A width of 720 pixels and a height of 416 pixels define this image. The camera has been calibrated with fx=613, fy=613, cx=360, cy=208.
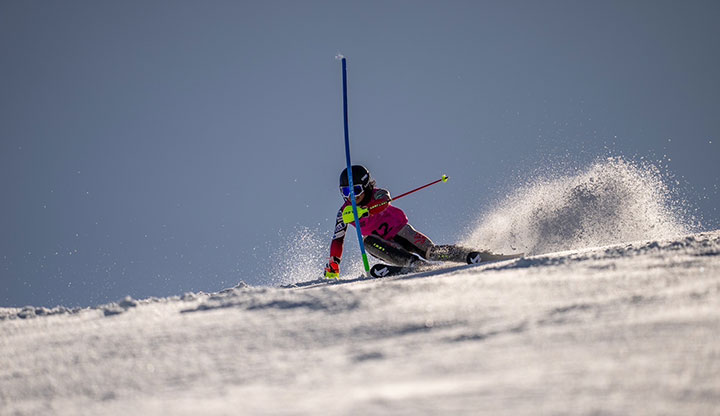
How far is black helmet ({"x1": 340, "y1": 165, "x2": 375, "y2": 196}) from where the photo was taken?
647 cm

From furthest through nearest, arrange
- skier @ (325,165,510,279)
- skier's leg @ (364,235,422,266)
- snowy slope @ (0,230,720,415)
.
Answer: skier @ (325,165,510,279), skier's leg @ (364,235,422,266), snowy slope @ (0,230,720,415)

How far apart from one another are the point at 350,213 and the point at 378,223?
315 mm

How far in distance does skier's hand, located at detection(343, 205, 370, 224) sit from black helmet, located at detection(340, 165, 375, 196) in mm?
224

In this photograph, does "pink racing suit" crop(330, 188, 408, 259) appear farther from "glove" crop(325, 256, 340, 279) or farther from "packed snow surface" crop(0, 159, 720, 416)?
"packed snow surface" crop(0, 159, 720, 416)

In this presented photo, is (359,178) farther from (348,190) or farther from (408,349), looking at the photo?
(408,349)

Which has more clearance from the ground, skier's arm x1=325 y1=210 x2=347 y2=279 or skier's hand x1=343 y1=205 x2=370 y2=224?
skier's hand x1=343 y1=205 x2=370 y2=224

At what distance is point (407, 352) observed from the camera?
1965 mm

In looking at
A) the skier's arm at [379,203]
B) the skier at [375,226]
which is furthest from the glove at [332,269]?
the skier's arm at [379,203]

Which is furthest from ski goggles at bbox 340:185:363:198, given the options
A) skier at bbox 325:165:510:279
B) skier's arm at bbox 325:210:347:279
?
skier's arm at bbox 325:210:347:279

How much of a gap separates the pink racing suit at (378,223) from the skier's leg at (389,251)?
190mm

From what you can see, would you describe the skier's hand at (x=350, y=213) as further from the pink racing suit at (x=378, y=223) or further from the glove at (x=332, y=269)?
the glove at (x=332, y=269)

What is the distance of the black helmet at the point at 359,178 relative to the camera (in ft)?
21.2

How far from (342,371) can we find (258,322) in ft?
2.51

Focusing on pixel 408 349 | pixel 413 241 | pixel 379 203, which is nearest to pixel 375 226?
pixel 379 203
